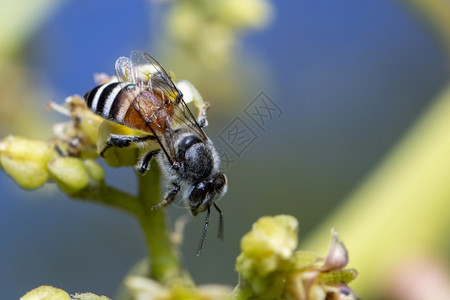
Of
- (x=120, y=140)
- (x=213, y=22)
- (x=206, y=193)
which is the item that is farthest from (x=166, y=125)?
(x=213, y=22)

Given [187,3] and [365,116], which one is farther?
[365,116]

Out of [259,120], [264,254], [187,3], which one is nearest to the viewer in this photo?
[264,254]

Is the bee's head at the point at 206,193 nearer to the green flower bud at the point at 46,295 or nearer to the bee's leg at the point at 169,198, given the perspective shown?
the bee's leg at the point at 169,198

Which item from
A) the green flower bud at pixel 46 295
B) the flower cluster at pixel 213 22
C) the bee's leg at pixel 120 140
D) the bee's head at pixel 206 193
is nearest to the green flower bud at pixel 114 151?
the bee's leg at pixel 120 140

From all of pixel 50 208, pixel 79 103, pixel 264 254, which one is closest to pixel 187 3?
pixel 79 103

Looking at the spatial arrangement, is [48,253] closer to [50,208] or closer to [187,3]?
[50,208]

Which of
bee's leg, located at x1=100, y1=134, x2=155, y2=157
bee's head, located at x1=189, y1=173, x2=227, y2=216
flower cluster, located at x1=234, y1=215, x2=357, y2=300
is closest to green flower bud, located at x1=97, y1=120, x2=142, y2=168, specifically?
bee's leg, located at x1=100, y1=134, x2=155, y2=157

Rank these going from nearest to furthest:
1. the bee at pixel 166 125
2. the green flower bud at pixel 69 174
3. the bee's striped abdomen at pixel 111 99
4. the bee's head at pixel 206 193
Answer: the green flower bud at pixel 69 174 → the bee's striped abdomen at pixel 111 99 → the bee at pixel 166 125 → the bee's head at pixel 206 193
